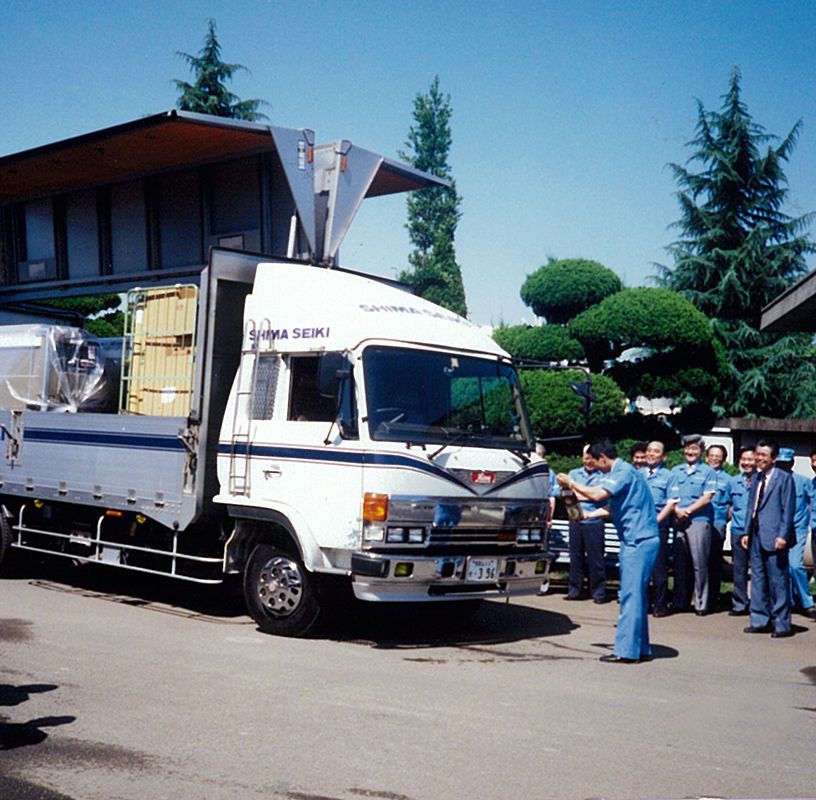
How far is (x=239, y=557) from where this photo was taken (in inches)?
380

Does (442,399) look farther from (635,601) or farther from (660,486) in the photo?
(660,486)

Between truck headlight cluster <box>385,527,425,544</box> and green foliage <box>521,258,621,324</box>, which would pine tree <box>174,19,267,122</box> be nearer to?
green foliage <box>521,258,621,324</box>

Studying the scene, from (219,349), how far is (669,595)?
6124 mm

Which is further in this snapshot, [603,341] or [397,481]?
[603,341]

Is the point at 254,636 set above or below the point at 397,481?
below

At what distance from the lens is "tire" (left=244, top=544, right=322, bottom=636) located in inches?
355

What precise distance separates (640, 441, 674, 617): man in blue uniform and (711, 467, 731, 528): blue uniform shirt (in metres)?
0.49

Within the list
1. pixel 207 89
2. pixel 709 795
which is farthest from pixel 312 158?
A: pixel 207 89

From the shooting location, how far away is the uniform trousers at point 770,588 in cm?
996

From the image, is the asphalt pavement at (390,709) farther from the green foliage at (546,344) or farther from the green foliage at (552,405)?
the green foliage at (546,344)

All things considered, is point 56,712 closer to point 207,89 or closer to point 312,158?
point 312,158

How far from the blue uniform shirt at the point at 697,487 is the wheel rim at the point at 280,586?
435 cm

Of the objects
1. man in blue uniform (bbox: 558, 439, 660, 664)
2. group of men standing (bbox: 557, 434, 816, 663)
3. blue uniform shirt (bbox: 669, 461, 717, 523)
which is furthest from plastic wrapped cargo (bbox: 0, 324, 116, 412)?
blue uniform shirt (bbox: 669, 461, 717, 523)

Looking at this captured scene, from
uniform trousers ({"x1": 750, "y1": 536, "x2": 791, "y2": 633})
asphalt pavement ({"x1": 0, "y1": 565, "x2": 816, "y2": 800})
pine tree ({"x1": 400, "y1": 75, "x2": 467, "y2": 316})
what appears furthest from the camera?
pine tree ({"x1": 400, "y1": 75, "x2": 467, "y2": 316})
